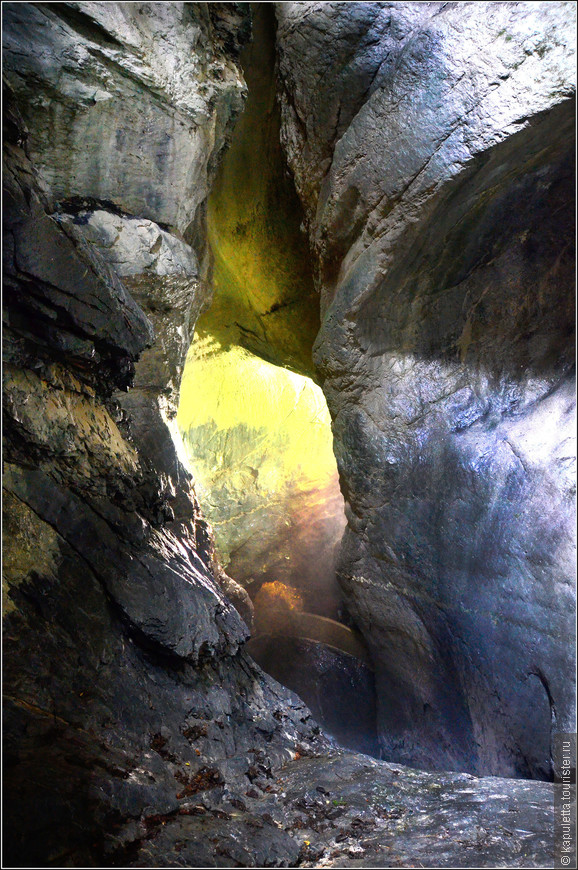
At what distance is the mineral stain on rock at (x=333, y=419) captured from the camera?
11.2 feet

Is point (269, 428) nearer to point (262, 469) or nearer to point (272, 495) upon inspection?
point (262, 469)

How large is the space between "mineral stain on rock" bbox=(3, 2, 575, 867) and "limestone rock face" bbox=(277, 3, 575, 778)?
0.10ft

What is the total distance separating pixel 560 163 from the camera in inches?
198

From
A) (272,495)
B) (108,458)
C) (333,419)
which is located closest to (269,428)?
(272,495)

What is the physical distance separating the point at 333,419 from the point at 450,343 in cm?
165

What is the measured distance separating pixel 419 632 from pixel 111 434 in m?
3.93

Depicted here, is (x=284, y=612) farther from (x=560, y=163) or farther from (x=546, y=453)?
(x=560, y=163)

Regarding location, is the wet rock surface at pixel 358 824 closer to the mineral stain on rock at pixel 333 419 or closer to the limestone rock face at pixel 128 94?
the mineral stain on rock at pixel 333 419

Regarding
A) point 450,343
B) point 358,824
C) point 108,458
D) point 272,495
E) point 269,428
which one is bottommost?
point 358,824

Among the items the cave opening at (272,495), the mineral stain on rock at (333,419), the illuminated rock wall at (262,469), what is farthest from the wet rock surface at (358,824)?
the illuminated rock wall at (262,469)

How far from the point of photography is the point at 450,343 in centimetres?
616

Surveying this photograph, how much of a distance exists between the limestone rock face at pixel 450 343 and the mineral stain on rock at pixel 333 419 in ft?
0.10

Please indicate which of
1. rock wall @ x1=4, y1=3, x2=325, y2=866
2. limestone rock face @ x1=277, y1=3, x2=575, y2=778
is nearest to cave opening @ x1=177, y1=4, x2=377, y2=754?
limestone rock face @ x1=277, y1=3, x2=575, y2=778

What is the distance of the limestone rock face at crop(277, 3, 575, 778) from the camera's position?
4.70 m
